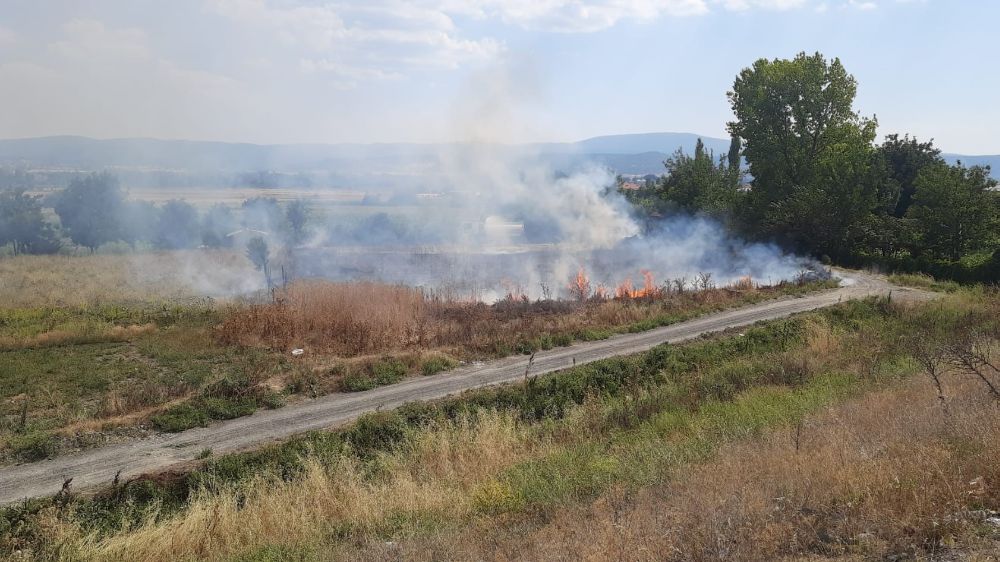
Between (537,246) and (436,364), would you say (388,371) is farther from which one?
(537,246)

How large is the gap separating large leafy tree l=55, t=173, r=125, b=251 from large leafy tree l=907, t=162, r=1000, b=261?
61577 mm

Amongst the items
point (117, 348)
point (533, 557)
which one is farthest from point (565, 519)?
point (117, 348)

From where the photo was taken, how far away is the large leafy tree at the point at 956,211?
33812 mm

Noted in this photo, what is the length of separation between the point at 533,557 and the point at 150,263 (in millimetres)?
47492

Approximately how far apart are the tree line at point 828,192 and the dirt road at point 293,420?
628 inches

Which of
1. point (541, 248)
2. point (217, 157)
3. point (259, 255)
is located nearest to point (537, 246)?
point (541, 248)

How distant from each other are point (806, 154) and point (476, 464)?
40.9 m

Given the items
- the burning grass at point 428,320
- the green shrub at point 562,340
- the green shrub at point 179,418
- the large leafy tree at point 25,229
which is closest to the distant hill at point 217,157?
the large leafy tree at point 25,229

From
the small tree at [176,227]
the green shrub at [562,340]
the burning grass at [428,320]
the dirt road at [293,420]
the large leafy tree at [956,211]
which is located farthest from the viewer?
the small tree at [176,227]

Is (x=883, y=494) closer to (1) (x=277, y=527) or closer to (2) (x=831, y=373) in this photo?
(1) (x=277, y=527)

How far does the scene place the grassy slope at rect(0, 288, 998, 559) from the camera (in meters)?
8.85

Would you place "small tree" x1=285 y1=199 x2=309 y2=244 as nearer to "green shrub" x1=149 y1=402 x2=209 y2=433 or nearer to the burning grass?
the burning grass

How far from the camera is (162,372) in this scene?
63.2ft

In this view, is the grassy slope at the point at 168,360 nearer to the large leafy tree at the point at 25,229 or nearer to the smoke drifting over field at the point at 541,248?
the smoke drifting over field at the point at 541,248
